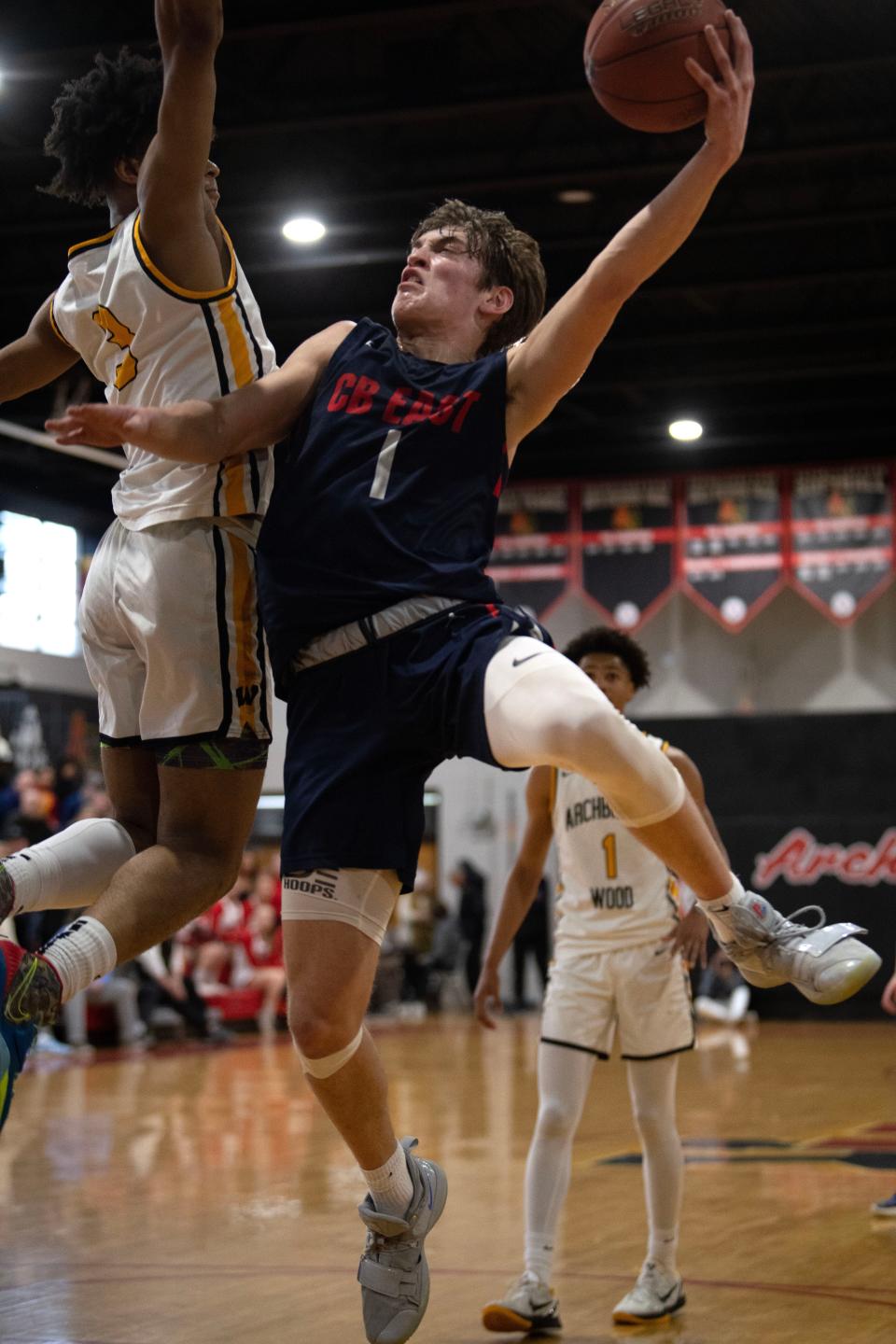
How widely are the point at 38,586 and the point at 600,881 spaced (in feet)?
38.8

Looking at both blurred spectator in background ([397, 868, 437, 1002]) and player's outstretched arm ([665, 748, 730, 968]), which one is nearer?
player's outstretched arm ([665, 748, 730, 968])

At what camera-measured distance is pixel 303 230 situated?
37.3 ft

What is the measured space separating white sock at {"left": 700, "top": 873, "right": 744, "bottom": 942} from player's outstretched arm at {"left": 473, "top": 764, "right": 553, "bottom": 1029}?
1.69 meters

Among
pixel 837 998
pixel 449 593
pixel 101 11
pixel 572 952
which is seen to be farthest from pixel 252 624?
pixel 101 11

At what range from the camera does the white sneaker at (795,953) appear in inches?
107

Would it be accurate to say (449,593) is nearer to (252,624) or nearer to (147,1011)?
(252,624)

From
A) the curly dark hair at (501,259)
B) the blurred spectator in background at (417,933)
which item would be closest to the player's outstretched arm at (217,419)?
the curly dark hair at (501,259)

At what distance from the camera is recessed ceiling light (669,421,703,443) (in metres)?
16.0

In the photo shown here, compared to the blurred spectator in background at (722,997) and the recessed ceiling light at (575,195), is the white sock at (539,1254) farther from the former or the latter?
the blurred spectator in background at (722,997)

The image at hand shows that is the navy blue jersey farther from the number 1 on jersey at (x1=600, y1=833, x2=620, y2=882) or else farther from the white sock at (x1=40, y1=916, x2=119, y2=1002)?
the number 1 on jersey at (x1=600, y1=833, x2=620, y2=882)

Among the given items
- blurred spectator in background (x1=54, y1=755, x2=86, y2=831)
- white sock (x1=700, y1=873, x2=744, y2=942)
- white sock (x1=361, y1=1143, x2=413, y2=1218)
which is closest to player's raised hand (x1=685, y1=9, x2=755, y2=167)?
white sock (x1=700, y1=873, x2=744, y2=942)

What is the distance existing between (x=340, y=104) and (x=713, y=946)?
8571 mm

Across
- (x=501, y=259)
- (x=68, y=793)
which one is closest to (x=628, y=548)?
(x=68, y=793)

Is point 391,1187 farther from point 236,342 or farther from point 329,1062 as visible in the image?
point 236,342
